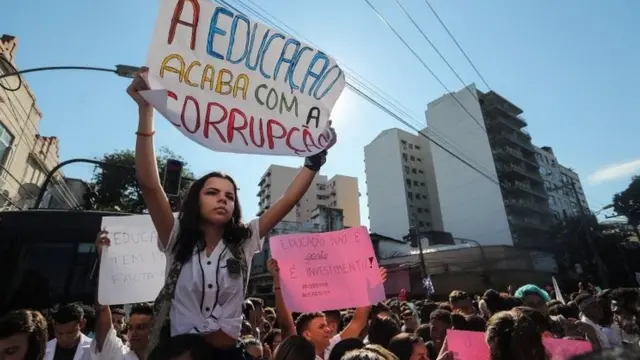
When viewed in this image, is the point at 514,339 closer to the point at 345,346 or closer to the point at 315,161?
the point at 345,346

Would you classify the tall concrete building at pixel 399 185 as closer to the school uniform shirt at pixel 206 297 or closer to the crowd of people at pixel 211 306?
the crowd of people at pixel 211 306

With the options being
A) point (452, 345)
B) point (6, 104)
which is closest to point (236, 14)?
point (452, 345)

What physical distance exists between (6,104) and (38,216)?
11.7 meters

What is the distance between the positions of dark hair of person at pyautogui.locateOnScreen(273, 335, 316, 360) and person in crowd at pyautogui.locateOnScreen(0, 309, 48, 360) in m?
1.70

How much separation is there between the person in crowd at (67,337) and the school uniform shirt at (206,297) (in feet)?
8.48

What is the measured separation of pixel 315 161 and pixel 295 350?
1.26 metres

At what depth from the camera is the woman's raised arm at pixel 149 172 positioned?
1816mm

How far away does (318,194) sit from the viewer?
73.5 meters

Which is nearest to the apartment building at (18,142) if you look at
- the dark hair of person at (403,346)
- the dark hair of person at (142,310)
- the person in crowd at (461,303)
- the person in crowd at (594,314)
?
the dark hair of person at (142,310)

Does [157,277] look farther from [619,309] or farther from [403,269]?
[403,269]

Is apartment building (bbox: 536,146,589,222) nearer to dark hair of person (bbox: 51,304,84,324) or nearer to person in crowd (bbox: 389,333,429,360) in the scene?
person in crowd (bbox: 389,333,429,360)

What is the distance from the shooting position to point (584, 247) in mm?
42031

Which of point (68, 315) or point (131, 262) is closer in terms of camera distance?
point (131, 262)

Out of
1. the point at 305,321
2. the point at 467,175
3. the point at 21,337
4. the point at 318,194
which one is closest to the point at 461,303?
the point at 305,321
